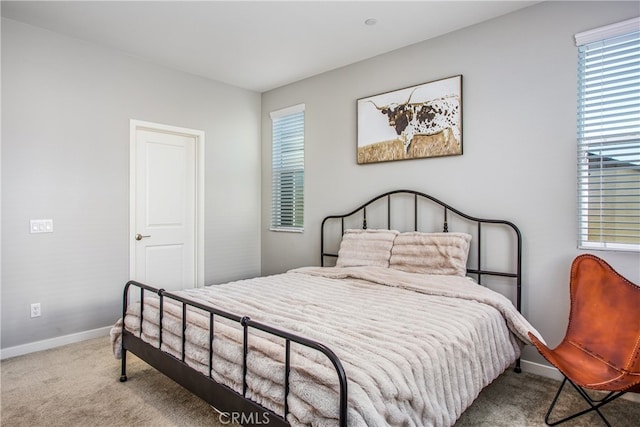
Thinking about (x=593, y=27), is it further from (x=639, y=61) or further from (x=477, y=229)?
(x=477, y=229)

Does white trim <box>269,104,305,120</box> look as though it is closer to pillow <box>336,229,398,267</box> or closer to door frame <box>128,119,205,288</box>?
door frame <box>128,119,205,288</box>

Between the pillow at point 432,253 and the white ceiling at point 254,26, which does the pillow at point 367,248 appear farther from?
the white ceiling at point 254,26

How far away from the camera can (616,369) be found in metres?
1.85

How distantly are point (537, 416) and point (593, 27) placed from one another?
2.45 m

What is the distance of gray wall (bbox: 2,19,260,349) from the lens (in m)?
2.90

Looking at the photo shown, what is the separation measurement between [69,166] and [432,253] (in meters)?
3.15

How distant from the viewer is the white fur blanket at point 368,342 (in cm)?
128

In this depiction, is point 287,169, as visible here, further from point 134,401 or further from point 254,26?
point 134,401

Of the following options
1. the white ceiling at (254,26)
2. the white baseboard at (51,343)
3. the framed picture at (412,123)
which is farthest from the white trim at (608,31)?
the white baseboard at (51,343)

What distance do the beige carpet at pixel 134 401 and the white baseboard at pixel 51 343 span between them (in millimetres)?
134

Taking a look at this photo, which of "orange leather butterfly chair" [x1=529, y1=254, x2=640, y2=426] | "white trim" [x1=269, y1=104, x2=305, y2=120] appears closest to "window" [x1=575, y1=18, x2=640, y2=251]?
"orange leather butterfly chair" [x1=529, y1=254, x2=640, y2=426]

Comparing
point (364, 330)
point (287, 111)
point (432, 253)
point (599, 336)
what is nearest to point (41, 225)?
point (287, 111)

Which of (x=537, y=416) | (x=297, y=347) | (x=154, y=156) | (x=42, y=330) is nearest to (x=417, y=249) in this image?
(x=537, y=416)

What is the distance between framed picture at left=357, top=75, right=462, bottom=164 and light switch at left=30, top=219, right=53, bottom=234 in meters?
2.78
